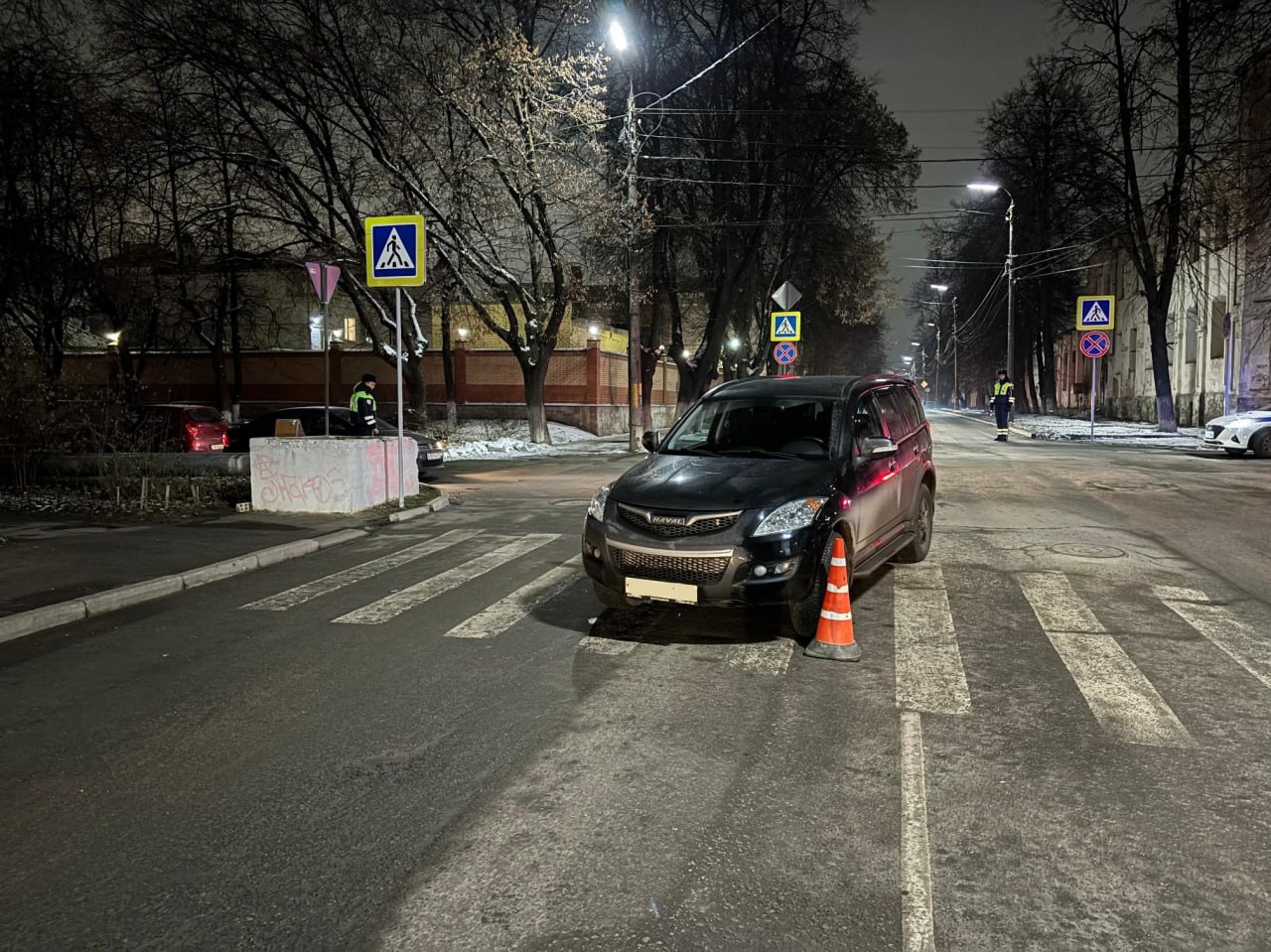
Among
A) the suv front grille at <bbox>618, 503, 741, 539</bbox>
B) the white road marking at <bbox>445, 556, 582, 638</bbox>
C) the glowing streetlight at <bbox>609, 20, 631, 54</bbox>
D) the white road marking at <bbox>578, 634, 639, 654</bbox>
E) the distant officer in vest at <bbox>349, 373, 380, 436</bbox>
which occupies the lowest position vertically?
the white road marking at <bbox>578, 634, 639, 654</bbox>

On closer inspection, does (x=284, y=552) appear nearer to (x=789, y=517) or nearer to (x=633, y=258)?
(x=789, y=517)

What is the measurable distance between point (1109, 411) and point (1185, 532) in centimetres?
4114

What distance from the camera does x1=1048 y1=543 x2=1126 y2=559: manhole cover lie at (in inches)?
352

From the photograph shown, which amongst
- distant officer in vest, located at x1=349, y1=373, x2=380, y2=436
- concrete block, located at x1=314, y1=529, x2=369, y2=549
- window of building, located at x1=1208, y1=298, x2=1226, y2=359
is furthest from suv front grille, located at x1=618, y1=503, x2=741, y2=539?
window of building, located at x1=1208, y1=298, x2=1226, y2=359

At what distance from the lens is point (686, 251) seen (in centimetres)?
3484

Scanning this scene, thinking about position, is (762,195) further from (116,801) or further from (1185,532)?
(116,801)

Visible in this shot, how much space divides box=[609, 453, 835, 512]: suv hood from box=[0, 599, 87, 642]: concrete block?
4214 millimetres

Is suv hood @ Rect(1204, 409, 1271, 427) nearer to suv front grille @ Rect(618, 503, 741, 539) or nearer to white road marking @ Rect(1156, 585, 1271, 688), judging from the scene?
white road marking @ Rect(1156, 585, 1271, 688)

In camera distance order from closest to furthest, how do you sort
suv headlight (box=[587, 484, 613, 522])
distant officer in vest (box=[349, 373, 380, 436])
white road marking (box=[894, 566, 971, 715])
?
white road marking (box=[894, 566, 971, 715]), suv headlight (box=[587, 484, 613, 522]), distant officer in vest (box=[349, 373, 380, 436])

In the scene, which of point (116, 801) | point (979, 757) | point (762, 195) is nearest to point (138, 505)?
point (116, 801)

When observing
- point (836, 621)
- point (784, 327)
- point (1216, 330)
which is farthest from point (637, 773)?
point (1216, 330)

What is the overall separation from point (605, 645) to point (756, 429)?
2281 millimetres

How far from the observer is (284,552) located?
9.41m

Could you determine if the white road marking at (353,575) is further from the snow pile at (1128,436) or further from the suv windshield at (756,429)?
the snow pile at (1128,436)
